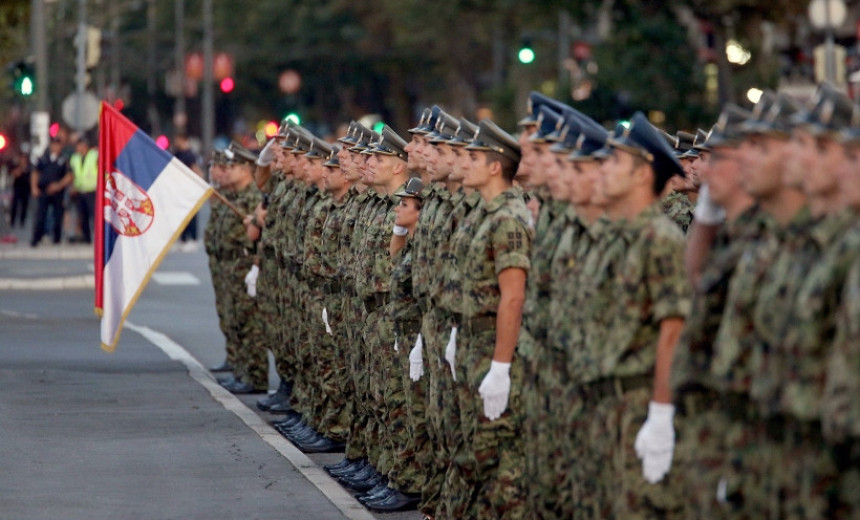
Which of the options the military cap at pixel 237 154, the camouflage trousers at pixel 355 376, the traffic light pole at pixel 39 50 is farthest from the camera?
the traffic light pole at pixel 39 50

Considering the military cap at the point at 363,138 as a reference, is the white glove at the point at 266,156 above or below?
below

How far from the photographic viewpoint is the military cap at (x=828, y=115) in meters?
6.01

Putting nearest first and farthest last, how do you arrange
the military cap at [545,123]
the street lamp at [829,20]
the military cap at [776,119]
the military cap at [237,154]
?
1. the military cap at [776,119]
2. the military cap at [545,123]
3. the military cap at [237,154]
4. the street lamp at [829,20]

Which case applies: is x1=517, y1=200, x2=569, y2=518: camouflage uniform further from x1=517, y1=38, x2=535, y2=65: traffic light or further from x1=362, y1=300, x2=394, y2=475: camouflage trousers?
x1=517, y1=38, x2=535, y2=65: traffic light

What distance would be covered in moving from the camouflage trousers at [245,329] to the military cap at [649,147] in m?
8.80

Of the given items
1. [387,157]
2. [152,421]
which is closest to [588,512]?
[387,157]

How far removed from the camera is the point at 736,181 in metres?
6.58

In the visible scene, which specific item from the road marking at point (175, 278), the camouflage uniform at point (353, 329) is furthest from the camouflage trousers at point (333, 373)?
the road marking at point (175, 278)

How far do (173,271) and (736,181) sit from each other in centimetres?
2443

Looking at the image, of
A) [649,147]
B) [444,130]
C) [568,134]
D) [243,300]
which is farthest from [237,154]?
[649,147]

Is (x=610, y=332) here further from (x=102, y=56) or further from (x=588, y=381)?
(x=102, y=56)

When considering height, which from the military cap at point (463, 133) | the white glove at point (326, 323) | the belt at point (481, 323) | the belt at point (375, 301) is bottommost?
the white glove at point (326, 323)

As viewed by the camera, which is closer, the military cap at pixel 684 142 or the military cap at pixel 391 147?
the military cap at pixel 391 147

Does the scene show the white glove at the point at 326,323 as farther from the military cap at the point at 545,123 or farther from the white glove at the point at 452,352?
the military cap at the point at 545,123
